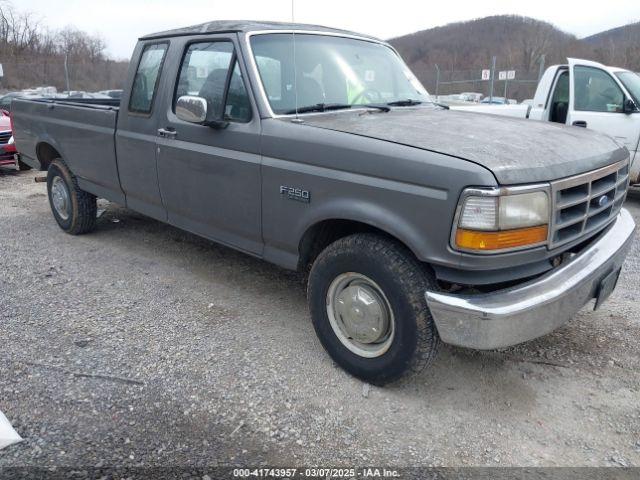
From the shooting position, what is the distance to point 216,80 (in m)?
3.70

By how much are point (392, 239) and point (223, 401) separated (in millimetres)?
1284

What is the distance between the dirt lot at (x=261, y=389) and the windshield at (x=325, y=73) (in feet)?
5.19

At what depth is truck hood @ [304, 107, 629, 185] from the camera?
2.51m

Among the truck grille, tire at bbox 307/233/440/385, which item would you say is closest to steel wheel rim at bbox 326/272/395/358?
tire at bbox 307/233/440/385

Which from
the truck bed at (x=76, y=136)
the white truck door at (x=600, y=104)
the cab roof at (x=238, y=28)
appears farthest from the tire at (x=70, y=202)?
the white truck door at (x=600, y=104)

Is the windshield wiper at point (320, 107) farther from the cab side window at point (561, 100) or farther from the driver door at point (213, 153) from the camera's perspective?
the cab side window at point (561, 100)

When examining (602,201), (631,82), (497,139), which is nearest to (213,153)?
(497,139)

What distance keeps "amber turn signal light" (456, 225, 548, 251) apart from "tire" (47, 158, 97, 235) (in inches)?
175

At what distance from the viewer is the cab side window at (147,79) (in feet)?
14.0

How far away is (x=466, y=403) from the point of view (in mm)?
2928

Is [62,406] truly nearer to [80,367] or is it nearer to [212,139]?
[80,367]

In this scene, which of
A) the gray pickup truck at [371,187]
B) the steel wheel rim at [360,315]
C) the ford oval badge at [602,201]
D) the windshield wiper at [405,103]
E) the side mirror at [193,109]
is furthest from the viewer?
the windshield wiper at [405,103]

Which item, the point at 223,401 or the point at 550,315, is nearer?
the point at 550,315

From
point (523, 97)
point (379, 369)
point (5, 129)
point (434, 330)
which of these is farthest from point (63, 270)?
point (523, 97)
